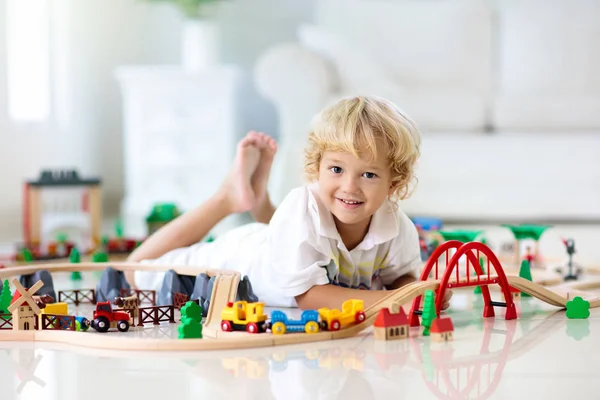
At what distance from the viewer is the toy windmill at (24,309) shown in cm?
138

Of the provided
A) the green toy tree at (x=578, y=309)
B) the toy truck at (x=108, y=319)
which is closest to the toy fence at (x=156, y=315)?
the toy truck at (x=108, y=319)

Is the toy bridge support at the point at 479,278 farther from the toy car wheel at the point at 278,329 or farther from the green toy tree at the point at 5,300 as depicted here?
the green toy tree at the point at 5,300

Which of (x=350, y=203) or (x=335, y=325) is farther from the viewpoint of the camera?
(x=350, y=203)

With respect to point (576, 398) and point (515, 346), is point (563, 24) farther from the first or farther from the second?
point (576, 398)

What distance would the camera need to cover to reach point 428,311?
4.65 ft

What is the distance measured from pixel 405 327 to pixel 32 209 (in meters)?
2.06

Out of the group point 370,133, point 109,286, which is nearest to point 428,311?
point 370,133

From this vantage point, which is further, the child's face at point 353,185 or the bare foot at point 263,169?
the bare foot at point 263,169

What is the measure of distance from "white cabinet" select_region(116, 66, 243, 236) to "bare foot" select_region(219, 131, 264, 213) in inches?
69.7

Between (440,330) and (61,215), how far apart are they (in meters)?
2.17

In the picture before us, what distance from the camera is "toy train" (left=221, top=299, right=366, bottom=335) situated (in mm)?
1353

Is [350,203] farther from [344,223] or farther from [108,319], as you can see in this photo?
[108,319]

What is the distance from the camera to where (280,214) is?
162 centimetres

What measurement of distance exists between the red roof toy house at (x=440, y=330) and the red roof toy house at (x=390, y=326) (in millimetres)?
41
